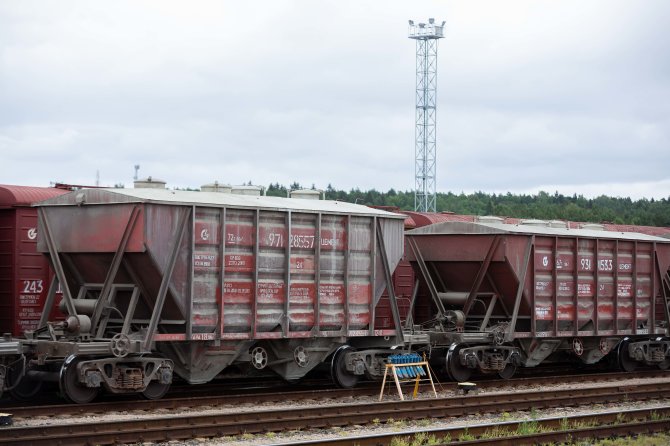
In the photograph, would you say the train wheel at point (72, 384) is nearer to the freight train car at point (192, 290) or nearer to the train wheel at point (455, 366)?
the freight train car at point (192, 290)

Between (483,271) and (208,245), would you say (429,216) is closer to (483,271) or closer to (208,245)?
(483,271)

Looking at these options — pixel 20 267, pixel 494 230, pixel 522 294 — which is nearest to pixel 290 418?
pixel 20 267

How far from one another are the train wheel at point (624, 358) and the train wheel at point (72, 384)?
15.2 m

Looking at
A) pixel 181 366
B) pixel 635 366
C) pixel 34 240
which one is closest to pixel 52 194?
pixel 34 240

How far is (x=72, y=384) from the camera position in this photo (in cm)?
1641

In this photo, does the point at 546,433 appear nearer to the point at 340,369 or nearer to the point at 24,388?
the point at 340,369

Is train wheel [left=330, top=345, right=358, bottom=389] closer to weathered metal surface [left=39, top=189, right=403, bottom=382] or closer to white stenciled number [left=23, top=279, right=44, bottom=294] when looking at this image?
weathered metal surface [left=39, top=189, right=403, bottom=382]

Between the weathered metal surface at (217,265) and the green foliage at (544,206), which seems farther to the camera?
the green foliage at (544,206)

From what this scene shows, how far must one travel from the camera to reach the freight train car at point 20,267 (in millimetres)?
18469

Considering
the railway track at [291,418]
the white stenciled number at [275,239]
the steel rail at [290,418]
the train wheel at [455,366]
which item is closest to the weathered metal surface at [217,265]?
the white stenciled number at [275,239]

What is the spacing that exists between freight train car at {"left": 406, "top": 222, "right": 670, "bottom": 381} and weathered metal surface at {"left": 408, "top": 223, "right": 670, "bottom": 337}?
24 millimetres

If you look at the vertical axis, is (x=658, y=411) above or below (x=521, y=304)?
below

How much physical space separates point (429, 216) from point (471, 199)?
74.2m

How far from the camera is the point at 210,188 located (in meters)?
19.7
